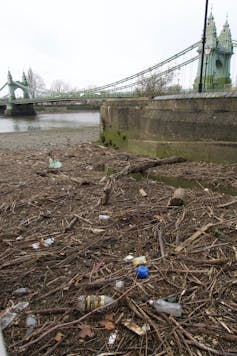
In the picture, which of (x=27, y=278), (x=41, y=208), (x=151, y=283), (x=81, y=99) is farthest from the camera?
(x=81, y=99)

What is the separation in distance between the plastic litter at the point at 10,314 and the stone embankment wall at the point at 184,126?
394 centimetres

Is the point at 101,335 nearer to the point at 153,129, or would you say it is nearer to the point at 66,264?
the point at 66,264

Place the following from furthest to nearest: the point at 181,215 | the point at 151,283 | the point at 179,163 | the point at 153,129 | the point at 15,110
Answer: the point at 15,110, the point at 153,129, the point at 179,163, the point at 181,215, the point at 151,283

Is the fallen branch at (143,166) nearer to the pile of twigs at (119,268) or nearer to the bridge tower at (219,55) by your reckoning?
the pile of twigs at (119,268)

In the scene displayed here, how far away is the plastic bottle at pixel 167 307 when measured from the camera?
5.50ft

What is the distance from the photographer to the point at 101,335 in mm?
1551

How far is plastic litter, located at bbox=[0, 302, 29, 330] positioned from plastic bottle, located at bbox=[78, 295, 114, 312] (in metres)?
0.39

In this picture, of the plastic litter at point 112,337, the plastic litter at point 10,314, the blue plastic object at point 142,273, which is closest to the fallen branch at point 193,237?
the blue plastic object at point 142,273

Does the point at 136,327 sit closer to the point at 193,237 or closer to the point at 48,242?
the point at 193,237

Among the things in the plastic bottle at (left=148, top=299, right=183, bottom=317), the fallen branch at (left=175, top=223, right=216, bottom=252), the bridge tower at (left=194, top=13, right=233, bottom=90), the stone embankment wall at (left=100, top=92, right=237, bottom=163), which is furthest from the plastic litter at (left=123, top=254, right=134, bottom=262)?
the bridge tower at (left=194, top=13, right=233, bottom=90)

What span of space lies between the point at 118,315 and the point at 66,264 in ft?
2.38

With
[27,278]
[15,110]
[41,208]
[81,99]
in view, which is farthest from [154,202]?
[15,110]

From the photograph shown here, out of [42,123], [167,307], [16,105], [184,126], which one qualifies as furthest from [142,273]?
[16,105]

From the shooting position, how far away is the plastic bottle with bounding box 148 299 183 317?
168 cm
